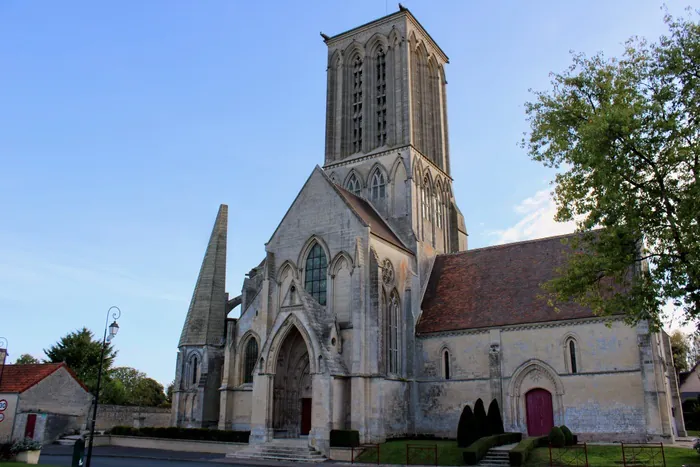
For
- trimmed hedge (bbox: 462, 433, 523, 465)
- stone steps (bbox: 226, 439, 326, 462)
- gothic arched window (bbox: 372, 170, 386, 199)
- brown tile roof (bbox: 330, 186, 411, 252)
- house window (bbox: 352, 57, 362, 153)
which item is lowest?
A: stone steps (bbox: 226, 439, 326, 462)

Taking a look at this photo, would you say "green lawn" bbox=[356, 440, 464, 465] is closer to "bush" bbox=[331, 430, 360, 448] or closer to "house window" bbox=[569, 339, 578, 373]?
"bush" bbox=[331, 430, 360, 448]

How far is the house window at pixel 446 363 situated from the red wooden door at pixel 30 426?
74.1 feet

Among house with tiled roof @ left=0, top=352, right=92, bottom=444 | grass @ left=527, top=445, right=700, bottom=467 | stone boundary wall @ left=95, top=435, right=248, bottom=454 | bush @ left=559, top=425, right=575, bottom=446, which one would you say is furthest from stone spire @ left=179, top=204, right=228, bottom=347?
grass @ left=527, top=445, right=700, bottom=467

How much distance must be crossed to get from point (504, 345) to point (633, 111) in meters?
15.5

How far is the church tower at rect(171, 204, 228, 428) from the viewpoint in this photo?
33.3 metres

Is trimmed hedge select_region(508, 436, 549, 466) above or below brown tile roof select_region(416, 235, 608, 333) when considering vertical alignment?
below

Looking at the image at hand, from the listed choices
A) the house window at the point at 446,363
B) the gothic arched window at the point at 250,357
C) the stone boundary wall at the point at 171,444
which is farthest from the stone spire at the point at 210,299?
the house window at the point at 446,363

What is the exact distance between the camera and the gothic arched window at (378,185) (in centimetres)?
3690

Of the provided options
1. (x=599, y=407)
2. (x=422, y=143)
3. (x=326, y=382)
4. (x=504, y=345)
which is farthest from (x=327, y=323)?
(x=422, y=143)

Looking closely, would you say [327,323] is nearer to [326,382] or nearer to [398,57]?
[326,382]

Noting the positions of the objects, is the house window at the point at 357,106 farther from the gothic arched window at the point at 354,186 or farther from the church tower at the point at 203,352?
the church tower at the point at 203,352

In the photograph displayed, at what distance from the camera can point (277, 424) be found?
2911 centimetres

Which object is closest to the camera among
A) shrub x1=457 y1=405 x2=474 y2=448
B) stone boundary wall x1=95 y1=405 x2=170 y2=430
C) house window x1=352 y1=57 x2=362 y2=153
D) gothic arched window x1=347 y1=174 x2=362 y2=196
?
shrub x1=457 y1=405 x2=474 y2=448

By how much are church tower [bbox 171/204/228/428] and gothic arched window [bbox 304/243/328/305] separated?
752 cm
